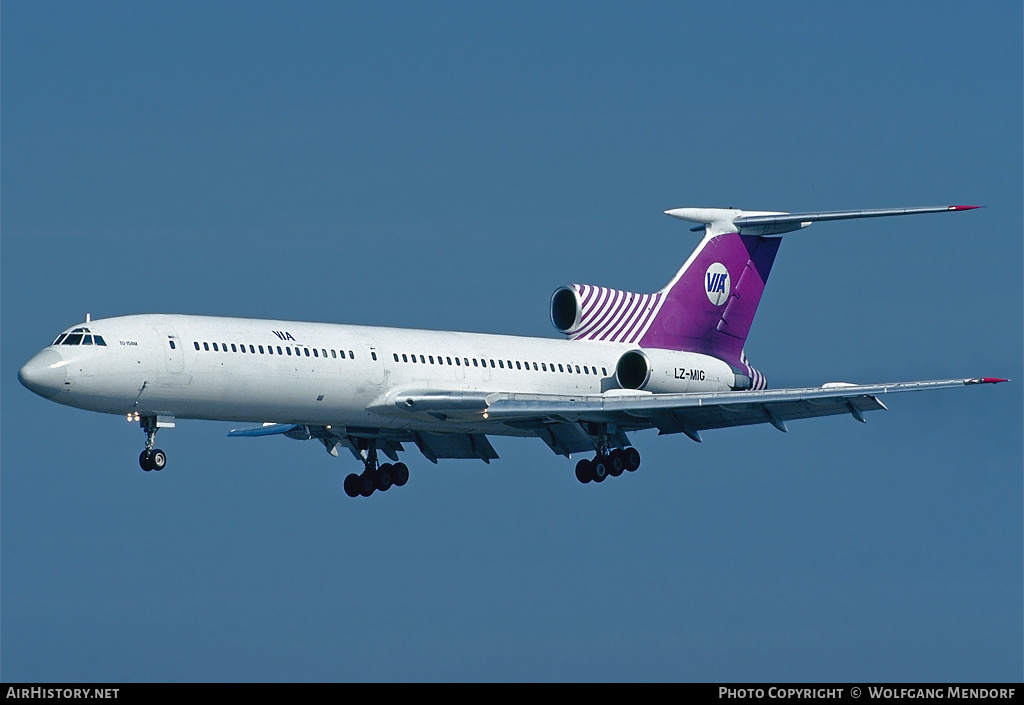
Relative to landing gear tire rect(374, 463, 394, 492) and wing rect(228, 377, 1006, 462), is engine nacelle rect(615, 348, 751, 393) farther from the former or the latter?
landing gear tire rect(374, 463, 394, 492)

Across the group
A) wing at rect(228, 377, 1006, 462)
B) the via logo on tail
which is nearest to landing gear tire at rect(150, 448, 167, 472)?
wing at rect(228, 377, 1006, 462)

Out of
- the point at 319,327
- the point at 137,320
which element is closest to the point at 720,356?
the point at 319,327

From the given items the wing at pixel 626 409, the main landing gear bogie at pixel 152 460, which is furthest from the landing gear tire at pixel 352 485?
the main landing gear bogie at pixel 152 460

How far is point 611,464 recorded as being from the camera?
4912 centimetres

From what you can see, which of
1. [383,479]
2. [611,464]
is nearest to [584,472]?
[611,464]

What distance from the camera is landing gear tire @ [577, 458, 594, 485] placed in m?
49.3

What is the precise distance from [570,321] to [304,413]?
370 inches

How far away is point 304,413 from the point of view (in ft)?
147

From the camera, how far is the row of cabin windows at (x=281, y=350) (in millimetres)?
43094

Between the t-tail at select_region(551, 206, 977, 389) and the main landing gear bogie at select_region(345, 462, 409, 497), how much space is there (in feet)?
19.9

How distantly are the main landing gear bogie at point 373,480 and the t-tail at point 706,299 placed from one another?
6.08 m

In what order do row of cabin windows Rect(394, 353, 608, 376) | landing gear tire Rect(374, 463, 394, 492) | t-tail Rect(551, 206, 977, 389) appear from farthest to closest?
t-tail Rect(551, 206, 977, 389) < landing gear tire Rect(374, 463, 394, 492) < row of cabin windows Rect(394, 353, 608, 376)

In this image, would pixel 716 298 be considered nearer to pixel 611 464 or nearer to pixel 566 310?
pixel 566 310
